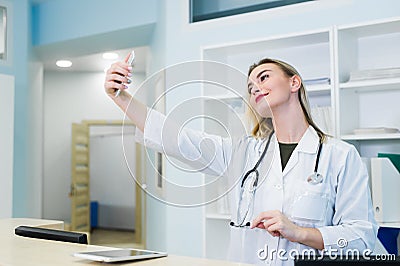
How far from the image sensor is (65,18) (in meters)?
4.51

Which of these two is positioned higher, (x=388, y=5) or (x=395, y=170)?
(x=388, y=5)

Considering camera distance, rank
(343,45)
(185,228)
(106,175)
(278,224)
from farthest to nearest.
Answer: (106,175) → (185,228) → (343,45) → (278,224)

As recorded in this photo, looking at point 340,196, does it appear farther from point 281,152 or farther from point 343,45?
point 343,45

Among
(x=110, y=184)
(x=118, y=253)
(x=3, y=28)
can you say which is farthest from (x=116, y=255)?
(x=110, y=184)

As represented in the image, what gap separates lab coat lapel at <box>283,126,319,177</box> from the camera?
1832mm

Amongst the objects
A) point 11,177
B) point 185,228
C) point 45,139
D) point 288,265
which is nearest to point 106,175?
point 45,139

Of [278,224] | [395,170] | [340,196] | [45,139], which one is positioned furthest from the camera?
[45,139]

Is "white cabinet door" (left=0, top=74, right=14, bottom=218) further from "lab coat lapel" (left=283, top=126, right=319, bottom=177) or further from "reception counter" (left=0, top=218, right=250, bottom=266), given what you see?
"lab coat lapel" (left=283, top=126, right=319, bottom=177)

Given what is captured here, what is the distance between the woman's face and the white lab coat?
4.8 inches

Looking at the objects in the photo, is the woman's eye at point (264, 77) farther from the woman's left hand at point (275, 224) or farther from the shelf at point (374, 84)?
the shelf at point (374, 84)

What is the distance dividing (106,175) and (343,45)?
732 cm

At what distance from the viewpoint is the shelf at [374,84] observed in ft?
7.87

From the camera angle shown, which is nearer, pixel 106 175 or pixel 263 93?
pixel 263 93

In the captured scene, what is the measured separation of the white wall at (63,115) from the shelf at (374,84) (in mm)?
5301
